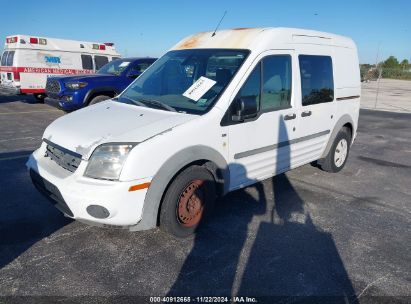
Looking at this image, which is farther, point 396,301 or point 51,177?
point 51,177

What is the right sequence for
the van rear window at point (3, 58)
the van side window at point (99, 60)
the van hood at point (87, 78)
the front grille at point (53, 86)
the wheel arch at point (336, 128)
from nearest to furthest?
the wheel arch at point (336, 128) → the van hood at point (87, 78) → the front grille at point (53, 86) → the van rear window at point (3, 58) → the van side window at point (99, 60)

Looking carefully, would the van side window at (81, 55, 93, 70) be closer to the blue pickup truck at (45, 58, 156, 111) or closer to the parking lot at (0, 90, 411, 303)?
the blue pickup truck at (45, 58, 156, 111)

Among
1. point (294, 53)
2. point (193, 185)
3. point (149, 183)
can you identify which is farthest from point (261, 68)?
point (149, 183)

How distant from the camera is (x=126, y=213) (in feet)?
10.1

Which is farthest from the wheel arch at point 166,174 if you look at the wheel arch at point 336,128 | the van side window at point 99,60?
the van side window at point 99,60

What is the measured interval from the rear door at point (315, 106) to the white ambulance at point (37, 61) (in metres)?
11.8

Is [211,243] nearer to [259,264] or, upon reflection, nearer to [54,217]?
[259,264]

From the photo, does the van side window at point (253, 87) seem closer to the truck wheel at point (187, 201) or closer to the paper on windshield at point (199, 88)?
the paper on windshield at point (199, 88)

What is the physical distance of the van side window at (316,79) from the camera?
15.2 ft

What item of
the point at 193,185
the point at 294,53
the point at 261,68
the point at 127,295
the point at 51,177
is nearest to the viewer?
the point at 127,295

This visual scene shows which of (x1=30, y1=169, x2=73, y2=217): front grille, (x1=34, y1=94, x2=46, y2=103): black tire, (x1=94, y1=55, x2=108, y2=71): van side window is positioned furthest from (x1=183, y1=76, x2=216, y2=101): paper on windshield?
(x1=94, y1=55, x2=108, y2=71): van side window

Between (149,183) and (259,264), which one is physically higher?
(149,183)

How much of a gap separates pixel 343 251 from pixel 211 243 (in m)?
1.29

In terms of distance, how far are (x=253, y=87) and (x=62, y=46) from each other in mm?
12630
